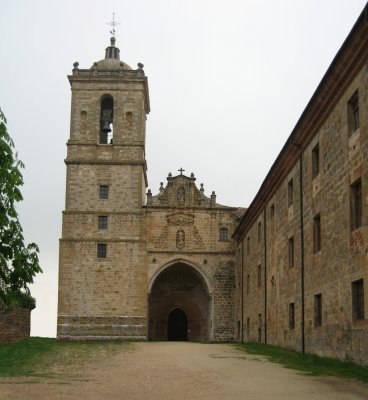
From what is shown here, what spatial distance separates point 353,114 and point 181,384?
8350 mm

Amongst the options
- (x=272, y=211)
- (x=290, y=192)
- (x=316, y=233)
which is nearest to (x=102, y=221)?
(x=272, y=211)

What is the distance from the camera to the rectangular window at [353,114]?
1705 centimetres

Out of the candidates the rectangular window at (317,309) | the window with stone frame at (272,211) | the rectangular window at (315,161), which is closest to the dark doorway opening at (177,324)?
the window with stone frame at (272,211)

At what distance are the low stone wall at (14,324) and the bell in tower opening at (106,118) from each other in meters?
14.0

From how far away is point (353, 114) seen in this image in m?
17.3

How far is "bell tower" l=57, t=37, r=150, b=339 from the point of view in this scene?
3928 cm

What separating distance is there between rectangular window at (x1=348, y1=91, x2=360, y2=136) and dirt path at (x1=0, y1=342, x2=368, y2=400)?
245 inches

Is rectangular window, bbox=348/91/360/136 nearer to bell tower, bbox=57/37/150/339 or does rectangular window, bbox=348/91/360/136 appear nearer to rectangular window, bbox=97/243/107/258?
bell tower, bbox=57/37/150/339

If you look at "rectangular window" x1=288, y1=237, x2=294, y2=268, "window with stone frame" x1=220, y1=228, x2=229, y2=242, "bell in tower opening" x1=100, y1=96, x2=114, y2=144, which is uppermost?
"bell in tower opening" x1=100, y1=96, x2=114, y2=144

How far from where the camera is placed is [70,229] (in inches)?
1577

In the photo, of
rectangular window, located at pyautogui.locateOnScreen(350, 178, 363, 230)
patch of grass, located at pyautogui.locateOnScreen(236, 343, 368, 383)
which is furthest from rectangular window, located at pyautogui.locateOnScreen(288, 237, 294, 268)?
rectangular window, located at pyautogui.locateOnScreen(350, 178, 363, 230)

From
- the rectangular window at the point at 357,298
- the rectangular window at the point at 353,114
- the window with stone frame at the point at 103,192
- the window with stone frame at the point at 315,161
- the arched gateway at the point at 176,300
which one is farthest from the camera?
the arched gateway at the point at 176,300

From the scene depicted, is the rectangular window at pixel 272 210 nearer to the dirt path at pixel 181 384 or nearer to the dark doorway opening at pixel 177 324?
the dirt path at pixel 181 384

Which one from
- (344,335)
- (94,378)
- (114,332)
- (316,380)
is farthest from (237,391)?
(114,332)
